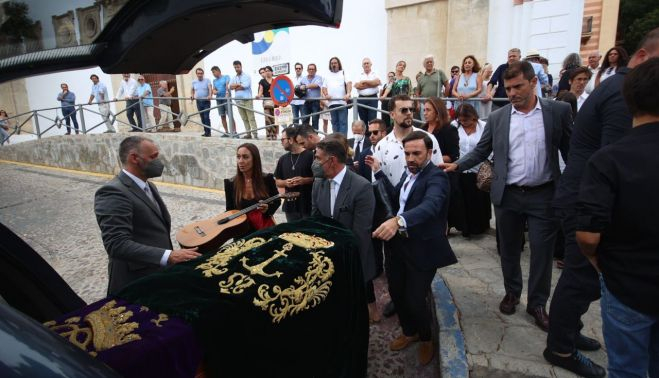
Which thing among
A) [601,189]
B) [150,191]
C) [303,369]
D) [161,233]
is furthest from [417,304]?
[150,191]

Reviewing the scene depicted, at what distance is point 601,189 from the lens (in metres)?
1.68

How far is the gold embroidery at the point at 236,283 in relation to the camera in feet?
6.46

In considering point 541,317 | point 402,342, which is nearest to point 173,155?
point 402,342

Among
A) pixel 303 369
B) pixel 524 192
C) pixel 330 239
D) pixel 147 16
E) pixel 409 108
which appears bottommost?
pixel 303 369

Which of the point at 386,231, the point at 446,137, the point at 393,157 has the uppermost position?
the point at 446,137

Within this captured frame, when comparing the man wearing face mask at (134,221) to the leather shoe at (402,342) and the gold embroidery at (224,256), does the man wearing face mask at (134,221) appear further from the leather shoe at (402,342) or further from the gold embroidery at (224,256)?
the leather shoe at (402,342)

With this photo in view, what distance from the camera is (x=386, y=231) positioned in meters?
2.56

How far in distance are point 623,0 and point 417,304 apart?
28.3m

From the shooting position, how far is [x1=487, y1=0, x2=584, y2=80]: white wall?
8188 mm

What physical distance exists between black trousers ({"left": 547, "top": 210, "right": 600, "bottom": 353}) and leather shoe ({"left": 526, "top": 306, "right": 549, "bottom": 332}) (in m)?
0.46

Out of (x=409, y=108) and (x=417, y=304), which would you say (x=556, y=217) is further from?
(x=409, y=108)

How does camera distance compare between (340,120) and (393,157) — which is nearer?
(393,157)

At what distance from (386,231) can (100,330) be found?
1594 millimetres

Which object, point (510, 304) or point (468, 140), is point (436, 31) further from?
point (510, 304)
